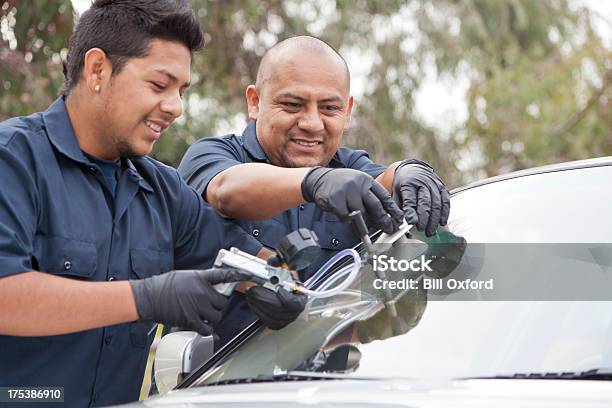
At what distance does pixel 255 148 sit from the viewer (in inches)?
Answer: 123

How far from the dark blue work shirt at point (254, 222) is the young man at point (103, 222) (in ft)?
0.49

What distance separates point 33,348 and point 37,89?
4.31 metres

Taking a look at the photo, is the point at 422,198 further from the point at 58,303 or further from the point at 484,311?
the point at 58,303

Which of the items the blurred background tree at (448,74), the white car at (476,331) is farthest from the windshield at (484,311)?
the blurred background tree at (448,74)

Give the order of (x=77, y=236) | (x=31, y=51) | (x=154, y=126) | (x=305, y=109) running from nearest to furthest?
(x=77, y=236) → (x=154, y=126) → (x=305, y=109) → (x=31, y=51)

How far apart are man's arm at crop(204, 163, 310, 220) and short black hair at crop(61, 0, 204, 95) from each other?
0.34 metres

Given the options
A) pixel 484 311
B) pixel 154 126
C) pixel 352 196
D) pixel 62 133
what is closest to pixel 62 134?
pixel 62 133

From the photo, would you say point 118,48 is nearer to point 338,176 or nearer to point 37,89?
point 338,176

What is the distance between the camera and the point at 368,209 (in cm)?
231

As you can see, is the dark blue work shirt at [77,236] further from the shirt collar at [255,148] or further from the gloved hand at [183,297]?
the shirt collar at [255,148]

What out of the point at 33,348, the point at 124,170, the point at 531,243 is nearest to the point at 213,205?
the point at 124,170

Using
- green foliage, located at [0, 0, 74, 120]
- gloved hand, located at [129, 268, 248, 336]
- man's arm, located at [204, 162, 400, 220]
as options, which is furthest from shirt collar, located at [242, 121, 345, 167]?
green foliage, located at [0, 0, 74, 120]

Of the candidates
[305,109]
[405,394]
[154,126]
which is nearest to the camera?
[405,394]

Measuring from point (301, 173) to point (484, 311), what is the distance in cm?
55
